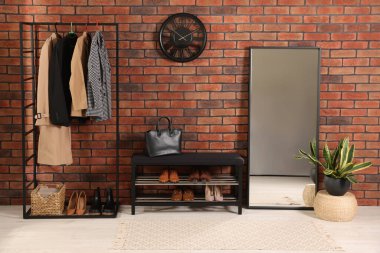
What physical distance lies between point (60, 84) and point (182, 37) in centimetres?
115

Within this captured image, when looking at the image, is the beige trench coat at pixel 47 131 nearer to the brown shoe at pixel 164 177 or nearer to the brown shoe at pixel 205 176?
the brown shoe at pixel 164 177

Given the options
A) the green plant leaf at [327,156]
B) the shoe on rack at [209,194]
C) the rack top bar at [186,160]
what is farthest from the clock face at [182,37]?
the green plant leaf at [327,156]

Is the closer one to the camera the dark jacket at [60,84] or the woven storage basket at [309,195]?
the dark jacket at [60,84]

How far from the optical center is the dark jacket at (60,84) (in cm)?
441

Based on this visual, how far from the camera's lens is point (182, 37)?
476 cm

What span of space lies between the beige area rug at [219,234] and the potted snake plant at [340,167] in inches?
14.9

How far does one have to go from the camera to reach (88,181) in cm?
499

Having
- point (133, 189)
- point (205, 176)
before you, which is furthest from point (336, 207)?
point (133, 189)

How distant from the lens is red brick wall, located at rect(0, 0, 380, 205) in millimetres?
4816

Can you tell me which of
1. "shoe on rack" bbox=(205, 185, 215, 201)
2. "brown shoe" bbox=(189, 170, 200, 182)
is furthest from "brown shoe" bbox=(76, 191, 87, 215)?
"shoe on rack" bbox=(205, 185, 215, 201)

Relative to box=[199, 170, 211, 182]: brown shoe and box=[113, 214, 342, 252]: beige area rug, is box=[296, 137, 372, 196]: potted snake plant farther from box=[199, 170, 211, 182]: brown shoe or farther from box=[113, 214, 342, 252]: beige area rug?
box=[199, 170, 211, 182]: brown shoe

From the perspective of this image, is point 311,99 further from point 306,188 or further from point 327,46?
point 306,188

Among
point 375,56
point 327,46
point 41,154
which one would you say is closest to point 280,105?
point 327,46

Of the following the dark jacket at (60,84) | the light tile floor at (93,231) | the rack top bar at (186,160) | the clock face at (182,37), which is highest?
the clock face at (182,37)
